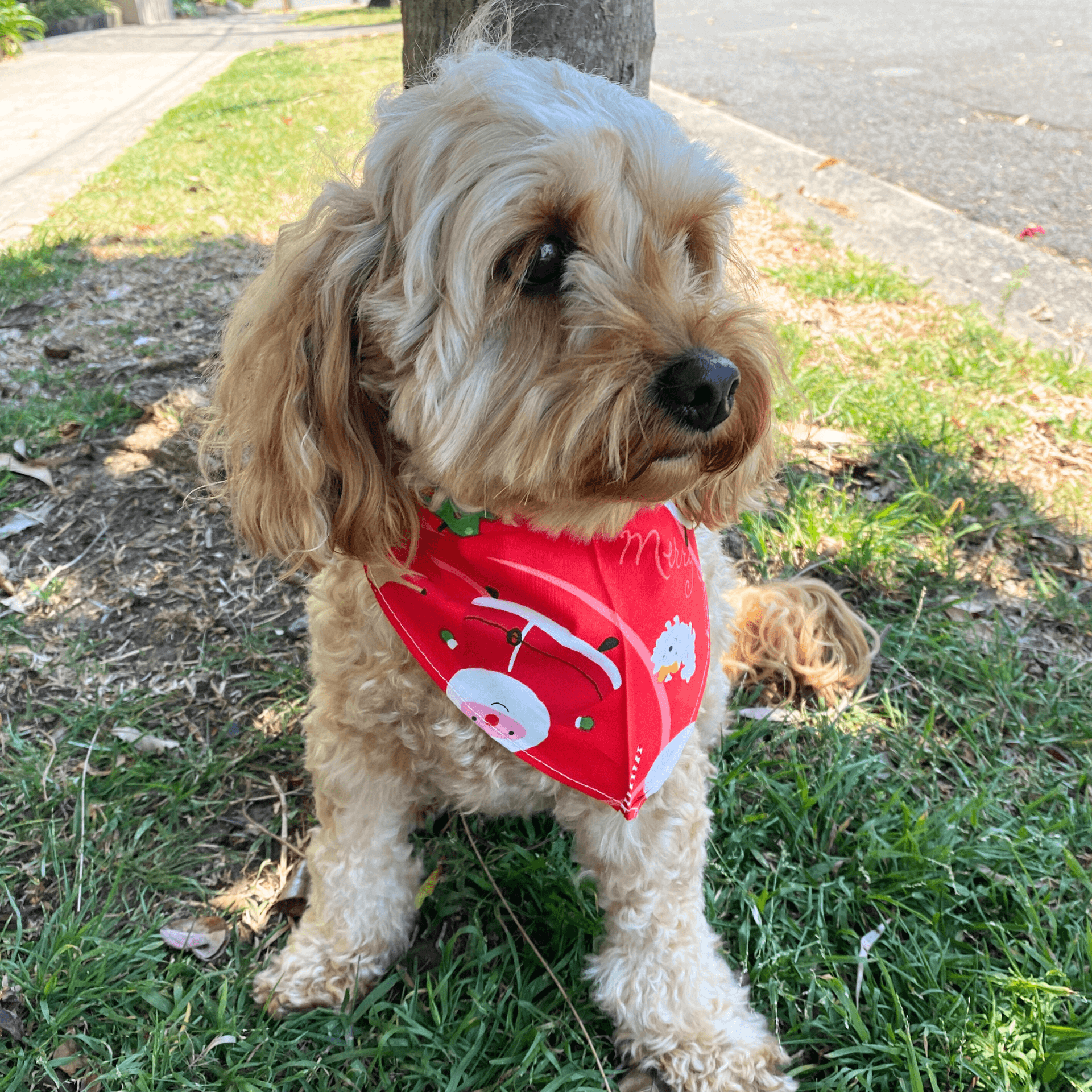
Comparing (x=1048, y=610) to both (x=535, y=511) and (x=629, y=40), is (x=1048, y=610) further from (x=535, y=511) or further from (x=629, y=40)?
(x=629, y=40)

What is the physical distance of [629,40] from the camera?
2842 mm

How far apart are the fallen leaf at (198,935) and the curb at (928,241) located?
3.67 metres

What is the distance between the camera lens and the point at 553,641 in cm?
184

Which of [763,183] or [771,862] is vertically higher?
[763,183]

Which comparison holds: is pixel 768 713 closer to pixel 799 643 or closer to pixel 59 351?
pixel 799 643

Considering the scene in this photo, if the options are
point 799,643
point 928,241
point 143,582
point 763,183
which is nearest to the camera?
point 799,643

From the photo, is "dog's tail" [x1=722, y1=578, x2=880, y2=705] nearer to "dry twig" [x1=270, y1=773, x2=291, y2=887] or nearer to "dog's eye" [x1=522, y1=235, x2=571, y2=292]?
"dry twig" [x1=270, y1=773, x2=291, y2=887]

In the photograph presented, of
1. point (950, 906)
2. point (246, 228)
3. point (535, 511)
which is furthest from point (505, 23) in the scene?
point (246, 228)

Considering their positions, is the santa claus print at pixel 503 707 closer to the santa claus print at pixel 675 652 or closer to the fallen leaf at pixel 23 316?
the santa claus print at pixel 675 652

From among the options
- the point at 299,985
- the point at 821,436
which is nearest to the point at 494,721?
the point at 299,985

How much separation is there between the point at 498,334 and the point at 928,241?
5010 mm

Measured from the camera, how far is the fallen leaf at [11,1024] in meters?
1.88

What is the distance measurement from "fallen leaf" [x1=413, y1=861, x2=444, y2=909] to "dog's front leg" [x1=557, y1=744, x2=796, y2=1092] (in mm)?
514

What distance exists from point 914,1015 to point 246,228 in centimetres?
641
